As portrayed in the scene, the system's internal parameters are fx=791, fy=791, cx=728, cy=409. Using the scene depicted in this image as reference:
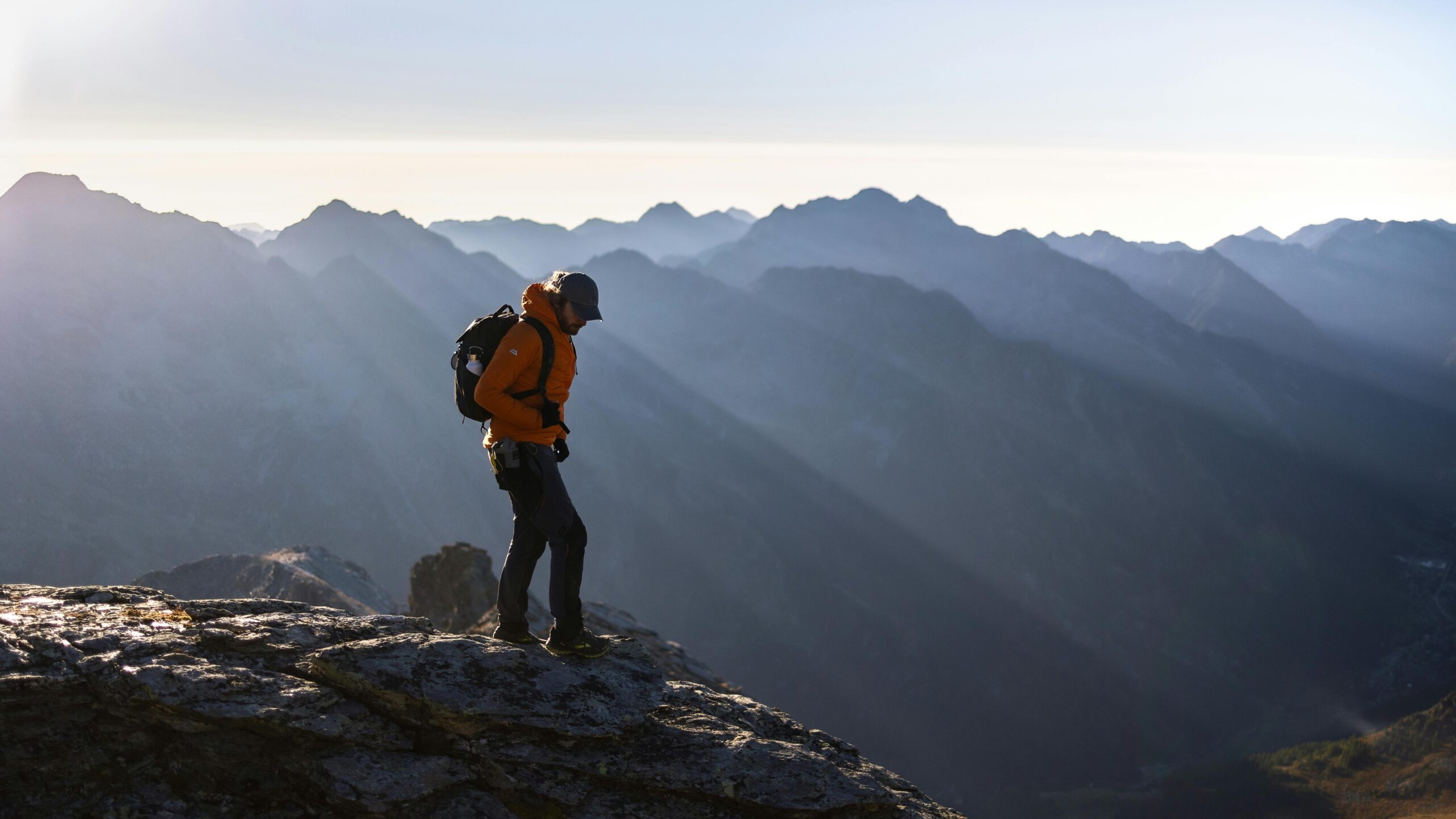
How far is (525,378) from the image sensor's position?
27.8ft

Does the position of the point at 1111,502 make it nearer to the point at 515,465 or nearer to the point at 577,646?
the point at 577,646

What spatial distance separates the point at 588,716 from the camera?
8.27 metres

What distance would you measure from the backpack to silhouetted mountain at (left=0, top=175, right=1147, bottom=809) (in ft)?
325

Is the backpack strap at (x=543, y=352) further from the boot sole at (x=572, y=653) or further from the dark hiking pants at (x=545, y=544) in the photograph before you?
the boot sole at (x=572, y=653)

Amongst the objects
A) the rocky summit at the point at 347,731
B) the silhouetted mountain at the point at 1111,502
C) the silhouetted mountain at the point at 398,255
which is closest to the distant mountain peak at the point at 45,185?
the silhouetted mountain at the point at 398,255

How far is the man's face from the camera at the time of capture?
8.55 m

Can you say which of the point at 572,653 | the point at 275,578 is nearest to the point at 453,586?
the point at 275,578

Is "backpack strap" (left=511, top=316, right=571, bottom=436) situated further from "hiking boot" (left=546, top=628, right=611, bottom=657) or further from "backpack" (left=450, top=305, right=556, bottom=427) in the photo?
"hiking boot" (left=546, top=628, right=611, bottom=657)

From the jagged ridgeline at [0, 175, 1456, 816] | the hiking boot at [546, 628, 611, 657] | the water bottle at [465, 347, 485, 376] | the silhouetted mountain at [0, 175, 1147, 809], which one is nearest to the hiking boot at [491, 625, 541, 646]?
the hiking boot at [546, 628, 611, 657]

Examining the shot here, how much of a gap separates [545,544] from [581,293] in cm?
323

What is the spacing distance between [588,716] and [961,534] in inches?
6127

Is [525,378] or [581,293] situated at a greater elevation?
[581,293]

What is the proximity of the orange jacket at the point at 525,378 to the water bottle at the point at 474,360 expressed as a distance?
0.29ft

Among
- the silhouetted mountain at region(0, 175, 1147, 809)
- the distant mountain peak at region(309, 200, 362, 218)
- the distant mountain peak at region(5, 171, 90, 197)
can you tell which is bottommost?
the silhouetted mountain at region(0, 175, 1147, 809)
